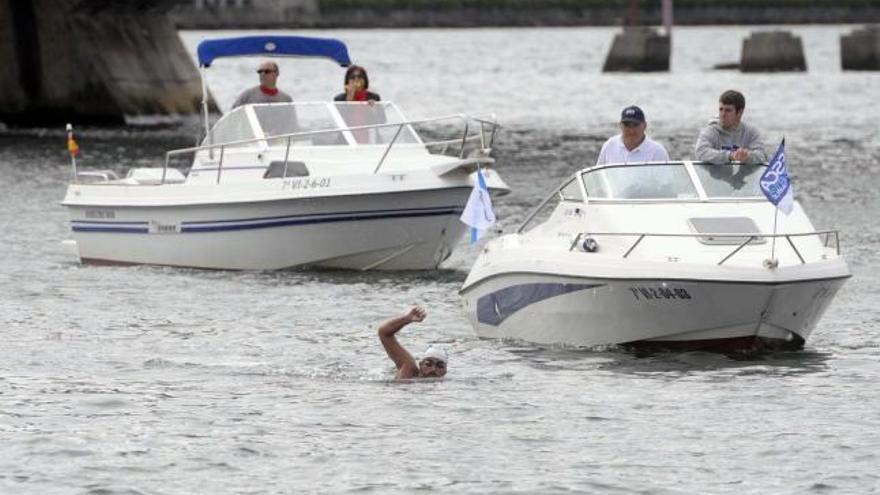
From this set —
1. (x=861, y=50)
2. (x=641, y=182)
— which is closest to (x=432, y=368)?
(x=641, y=182)

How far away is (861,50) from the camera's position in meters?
110

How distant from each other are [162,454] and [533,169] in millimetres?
33089

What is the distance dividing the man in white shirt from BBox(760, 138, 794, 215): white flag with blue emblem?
64.9 inches

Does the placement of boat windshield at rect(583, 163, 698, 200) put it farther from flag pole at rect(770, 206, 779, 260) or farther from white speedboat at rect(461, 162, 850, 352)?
flag pole at rect(770, 206, 779, 260)

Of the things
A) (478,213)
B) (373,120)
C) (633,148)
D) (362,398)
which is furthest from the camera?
(373,120)

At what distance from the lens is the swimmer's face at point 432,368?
1938 centimetres

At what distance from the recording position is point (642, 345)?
20.4 metres

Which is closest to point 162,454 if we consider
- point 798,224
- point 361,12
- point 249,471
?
point 249,471

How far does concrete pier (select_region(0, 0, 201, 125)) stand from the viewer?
62281 millimetres

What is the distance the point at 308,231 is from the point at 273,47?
16.2ft

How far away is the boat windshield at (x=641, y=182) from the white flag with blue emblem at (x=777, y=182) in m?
1.02

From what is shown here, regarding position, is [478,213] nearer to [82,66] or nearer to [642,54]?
[82,66]

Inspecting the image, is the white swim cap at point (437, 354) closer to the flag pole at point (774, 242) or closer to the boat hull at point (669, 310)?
the boat hull at point (669, 310)

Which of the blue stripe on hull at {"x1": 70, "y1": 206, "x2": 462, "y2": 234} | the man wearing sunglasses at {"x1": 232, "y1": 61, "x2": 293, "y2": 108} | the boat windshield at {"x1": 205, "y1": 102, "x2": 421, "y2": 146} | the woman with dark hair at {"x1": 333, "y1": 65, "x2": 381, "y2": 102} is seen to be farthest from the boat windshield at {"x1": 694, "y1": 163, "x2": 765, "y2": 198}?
the man wearing sunglasses at {"x1": 232, "y1": 61, "x2": 293, "y2": 108}
